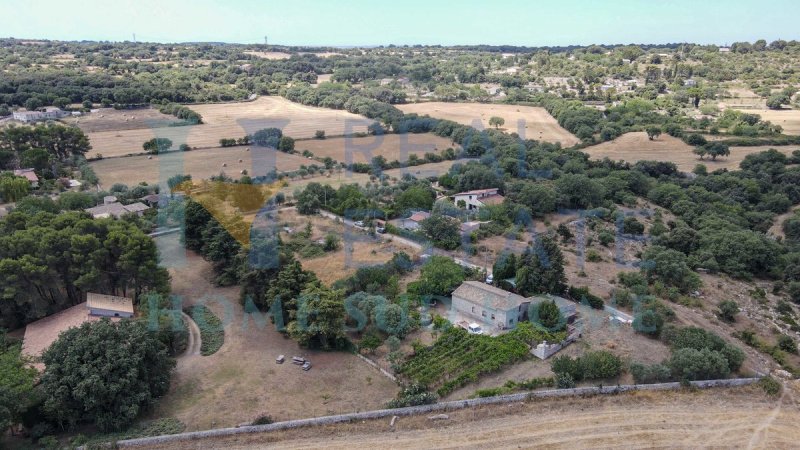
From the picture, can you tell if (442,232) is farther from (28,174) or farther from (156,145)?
(156,145)

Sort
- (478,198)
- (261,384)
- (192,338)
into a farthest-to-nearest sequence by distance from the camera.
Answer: (478,198) → (192,338) → (261,384)

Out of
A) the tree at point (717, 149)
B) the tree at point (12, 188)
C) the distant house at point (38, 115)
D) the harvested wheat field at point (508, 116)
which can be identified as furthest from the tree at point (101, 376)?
the distant house at point (38, 115)

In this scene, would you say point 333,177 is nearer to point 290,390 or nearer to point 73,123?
point 290,390

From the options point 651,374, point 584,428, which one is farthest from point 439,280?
point 584,428

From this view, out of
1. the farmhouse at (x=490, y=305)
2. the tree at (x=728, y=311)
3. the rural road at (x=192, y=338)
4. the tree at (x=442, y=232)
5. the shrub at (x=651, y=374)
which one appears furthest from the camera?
the tree at (x=442, y=232)

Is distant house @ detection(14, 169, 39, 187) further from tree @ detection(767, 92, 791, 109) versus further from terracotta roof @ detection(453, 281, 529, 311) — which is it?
tree @ detection(767, 92, 791, 109)

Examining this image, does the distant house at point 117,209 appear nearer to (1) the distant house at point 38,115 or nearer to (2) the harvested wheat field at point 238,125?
(2) the harvested wheat field at point 238,125

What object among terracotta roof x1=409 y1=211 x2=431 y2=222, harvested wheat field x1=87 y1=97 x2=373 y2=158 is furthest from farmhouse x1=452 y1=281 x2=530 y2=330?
harvested wheat field x1=87 y1=97 x2=373 y2=158
